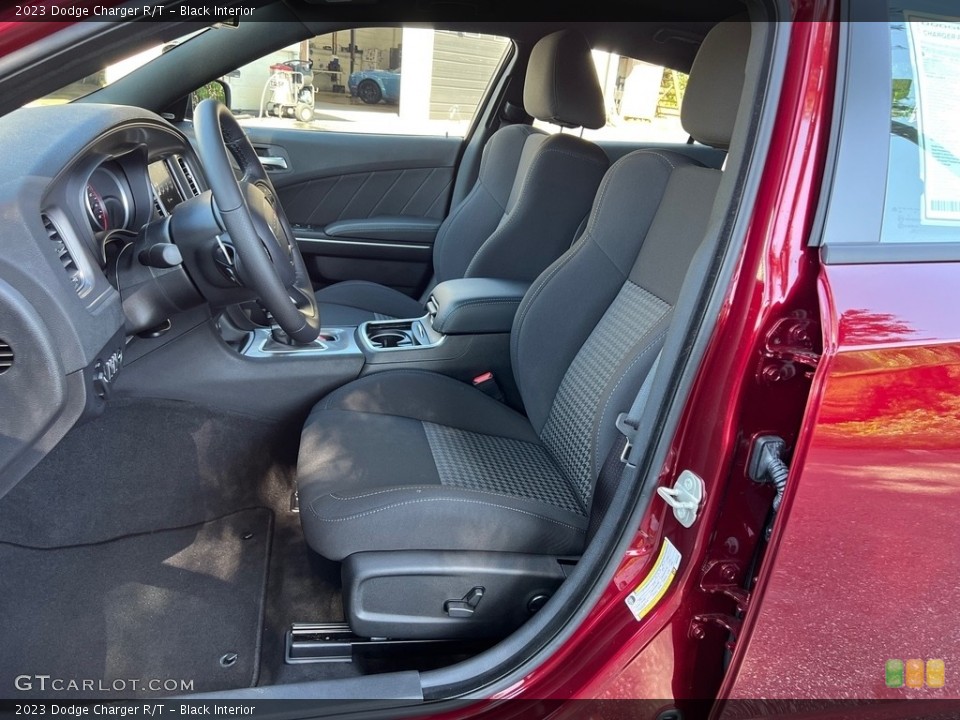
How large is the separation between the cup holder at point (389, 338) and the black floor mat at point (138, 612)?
2.17 ft

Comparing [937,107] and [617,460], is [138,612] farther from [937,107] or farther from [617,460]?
[937,107]

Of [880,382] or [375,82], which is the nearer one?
[880,382]

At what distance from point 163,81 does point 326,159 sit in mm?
978

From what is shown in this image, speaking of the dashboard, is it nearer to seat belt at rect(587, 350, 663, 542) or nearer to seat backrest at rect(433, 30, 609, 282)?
seat belt at rect(587, 350, 663, 542)

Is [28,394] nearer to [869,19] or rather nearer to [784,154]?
[784,154]

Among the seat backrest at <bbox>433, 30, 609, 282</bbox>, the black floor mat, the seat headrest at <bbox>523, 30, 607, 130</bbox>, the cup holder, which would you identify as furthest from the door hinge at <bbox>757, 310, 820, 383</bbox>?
the seat headrest at <bbox>523, 30, 607, 130</bbox>

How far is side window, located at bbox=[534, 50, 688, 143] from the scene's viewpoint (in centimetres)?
282

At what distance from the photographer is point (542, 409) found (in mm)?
1902

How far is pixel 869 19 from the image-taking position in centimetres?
94

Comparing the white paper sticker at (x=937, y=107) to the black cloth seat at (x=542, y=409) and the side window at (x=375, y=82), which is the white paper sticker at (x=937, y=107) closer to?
the black cloth seat at (x=542, y=409)

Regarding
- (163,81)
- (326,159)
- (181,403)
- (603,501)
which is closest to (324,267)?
(326,159)

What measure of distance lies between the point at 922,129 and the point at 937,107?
0.03 m

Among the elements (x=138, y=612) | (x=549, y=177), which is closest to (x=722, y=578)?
(x=138, y=612)

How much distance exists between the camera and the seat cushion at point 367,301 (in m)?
2.68
